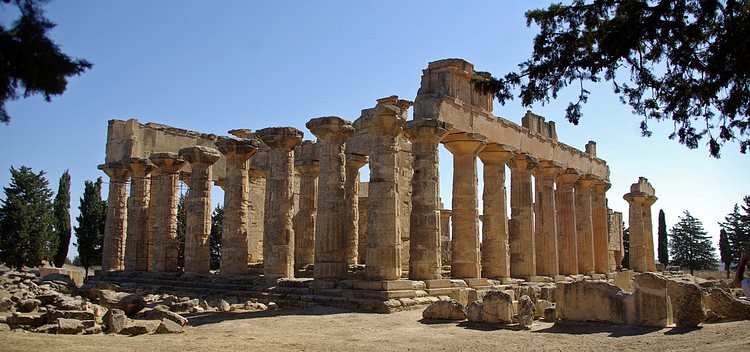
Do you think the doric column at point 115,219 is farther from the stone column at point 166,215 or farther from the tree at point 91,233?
the tree at point 91,233

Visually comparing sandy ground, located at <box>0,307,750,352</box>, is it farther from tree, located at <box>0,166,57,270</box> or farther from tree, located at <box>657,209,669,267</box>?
tree, located at <box>657,209,669,267</box>

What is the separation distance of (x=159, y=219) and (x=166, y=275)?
8.32ft

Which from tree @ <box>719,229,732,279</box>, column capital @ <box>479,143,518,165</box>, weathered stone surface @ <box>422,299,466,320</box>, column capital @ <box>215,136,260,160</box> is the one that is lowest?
weathered stone surface @ <box>422,299,466,320</box>

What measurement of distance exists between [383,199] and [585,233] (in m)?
13.9

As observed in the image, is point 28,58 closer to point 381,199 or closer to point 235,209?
point 381,199

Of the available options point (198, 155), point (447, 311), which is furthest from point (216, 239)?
point (447, 311)

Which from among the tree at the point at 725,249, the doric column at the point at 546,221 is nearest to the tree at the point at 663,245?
the tree at the point at 725,249

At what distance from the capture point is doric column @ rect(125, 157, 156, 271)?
2572 centimetres

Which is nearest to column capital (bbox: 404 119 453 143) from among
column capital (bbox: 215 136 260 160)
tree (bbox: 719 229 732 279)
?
column capital (bbox: 215 136 260 160)

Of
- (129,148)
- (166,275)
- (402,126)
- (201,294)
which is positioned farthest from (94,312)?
(129,148)

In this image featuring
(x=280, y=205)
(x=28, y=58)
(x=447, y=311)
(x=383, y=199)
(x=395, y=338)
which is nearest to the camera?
(x=28, y=58)

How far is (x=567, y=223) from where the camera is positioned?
26.3 meters

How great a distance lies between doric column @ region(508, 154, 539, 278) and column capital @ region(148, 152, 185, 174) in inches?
504

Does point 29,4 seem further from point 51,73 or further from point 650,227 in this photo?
point 650,227
